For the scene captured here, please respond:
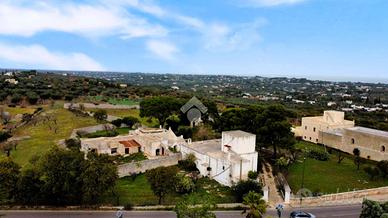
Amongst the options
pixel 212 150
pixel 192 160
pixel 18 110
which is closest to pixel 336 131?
pixel 212 150

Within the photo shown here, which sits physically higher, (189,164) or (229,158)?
(229,158)

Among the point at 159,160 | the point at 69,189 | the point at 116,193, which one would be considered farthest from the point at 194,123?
the point at 69,189

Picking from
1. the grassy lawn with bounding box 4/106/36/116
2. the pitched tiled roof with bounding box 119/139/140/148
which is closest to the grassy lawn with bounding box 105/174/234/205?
the pitched tiled roof with bounding box 119/139/140/148

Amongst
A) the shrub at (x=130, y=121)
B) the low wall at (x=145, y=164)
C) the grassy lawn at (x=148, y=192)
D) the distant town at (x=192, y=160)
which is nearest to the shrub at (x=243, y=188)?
the distant town at (x=192, y=160)

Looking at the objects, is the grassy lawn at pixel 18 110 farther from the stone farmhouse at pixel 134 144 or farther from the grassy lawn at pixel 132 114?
the stone farmhouse at pixel 134 144

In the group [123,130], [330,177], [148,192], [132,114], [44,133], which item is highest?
[132,114]

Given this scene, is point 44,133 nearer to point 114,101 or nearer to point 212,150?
point 212,150

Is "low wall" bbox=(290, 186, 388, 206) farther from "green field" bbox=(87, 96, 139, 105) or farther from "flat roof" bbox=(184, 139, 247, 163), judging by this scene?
"green field" bbox=(87, 96, 139, 105)
